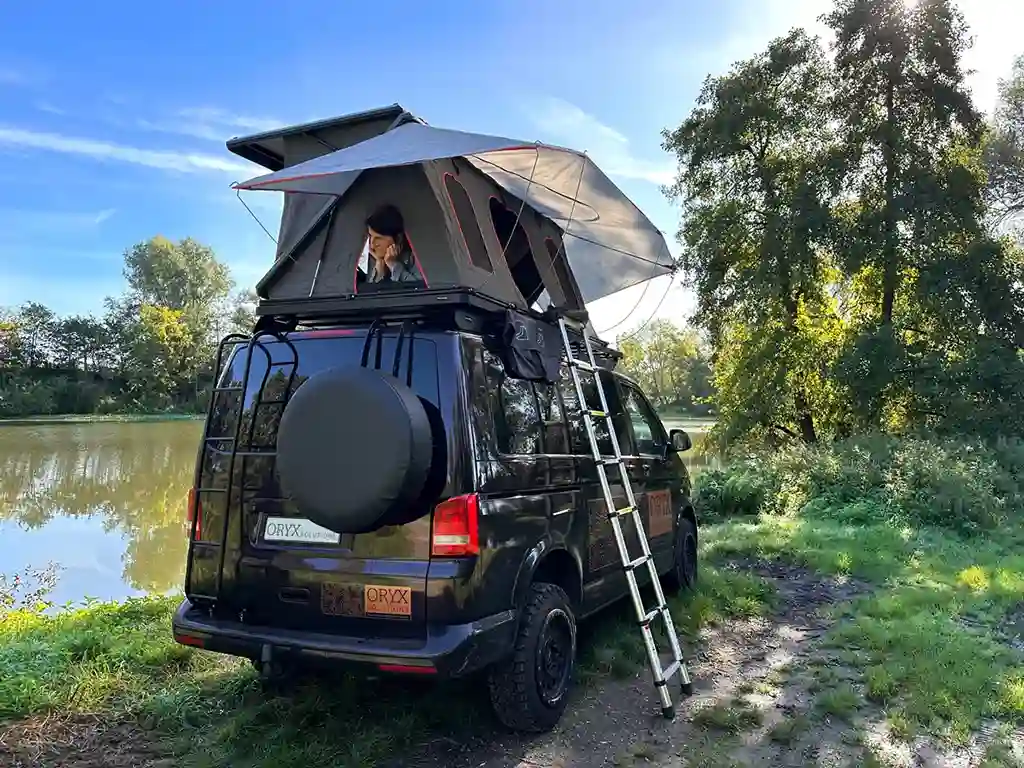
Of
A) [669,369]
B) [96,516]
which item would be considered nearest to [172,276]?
[669,369]

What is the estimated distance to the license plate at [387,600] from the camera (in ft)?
10.1

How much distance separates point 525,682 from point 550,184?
307cm

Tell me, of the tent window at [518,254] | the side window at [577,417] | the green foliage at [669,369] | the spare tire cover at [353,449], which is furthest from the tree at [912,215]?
the green foliage at [669,369]

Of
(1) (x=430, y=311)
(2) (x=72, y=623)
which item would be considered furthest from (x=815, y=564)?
(2) (x=72, y=623)

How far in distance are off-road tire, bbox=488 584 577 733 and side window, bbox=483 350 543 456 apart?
Result: 75 cm

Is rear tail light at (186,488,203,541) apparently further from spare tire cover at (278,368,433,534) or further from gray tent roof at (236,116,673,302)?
gray tent roof at (236,116,673,302)

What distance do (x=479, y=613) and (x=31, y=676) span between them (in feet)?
8.51

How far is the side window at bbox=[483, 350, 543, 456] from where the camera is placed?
352cm

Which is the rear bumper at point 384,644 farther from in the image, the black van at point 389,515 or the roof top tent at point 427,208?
the roof top tent at point 427,208

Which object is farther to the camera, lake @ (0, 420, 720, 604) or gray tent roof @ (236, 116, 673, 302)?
lake @ (0, 420, 720, 604)

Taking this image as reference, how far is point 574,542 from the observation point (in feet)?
13.2

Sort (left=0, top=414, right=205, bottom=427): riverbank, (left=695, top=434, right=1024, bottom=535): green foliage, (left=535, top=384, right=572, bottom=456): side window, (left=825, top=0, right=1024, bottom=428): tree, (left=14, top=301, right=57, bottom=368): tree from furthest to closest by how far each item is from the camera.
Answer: (left=14, top=301, right=57, bottom=368): tree, (left=0, top=414, right=205, bottom=427): riverbank, (left=825, top=0, right=1024, bottom=428): tree, (left=695, top=434, right=1024, bottom=535): green foliage, (left=535, top=384, right=572, bottom=456): side window

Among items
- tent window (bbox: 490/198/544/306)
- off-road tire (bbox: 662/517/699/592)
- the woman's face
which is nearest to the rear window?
the woman's face

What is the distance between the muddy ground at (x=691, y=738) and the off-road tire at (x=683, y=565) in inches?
56.9
